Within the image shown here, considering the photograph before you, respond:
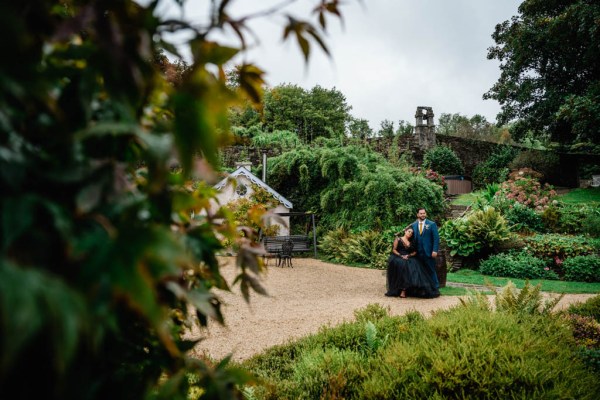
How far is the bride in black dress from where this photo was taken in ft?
30.2

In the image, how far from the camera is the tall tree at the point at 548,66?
62.1 feet

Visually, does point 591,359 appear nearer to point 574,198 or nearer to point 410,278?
point 410,278

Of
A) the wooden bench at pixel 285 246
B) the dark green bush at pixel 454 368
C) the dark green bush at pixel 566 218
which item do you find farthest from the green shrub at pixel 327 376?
the dark green bush at pixel 566 218

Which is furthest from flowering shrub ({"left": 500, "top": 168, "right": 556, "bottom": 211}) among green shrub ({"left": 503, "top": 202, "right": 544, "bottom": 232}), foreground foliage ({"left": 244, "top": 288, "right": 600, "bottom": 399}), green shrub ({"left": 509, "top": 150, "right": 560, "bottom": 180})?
foreground foliage ({"left": 244, "top": 288, "right": 600, "bottom": 399})

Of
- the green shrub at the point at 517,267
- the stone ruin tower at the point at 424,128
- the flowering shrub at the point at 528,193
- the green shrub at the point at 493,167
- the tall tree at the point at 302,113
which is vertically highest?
the tall tree at the point at 302,113

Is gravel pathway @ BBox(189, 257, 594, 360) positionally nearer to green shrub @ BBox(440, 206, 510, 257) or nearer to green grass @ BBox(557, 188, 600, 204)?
green shrub @ BBox(440, 206, 510, 257)

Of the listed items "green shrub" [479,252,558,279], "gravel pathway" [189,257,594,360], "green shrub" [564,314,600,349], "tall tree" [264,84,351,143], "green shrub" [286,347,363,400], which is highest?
"tall tree" [264,84,351,143]

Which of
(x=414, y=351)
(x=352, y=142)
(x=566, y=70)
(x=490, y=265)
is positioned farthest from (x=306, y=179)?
(x=566, y=70)

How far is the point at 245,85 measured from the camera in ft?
3.82

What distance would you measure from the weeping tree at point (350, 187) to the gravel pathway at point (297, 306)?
3.24 metres

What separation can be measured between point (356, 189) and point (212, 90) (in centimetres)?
1600

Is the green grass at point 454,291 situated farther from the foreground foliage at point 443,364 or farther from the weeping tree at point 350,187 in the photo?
Answer: the weeping tree at point 350,187

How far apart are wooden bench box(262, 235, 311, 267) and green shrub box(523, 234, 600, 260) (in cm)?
768

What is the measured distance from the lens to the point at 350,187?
16594mm
